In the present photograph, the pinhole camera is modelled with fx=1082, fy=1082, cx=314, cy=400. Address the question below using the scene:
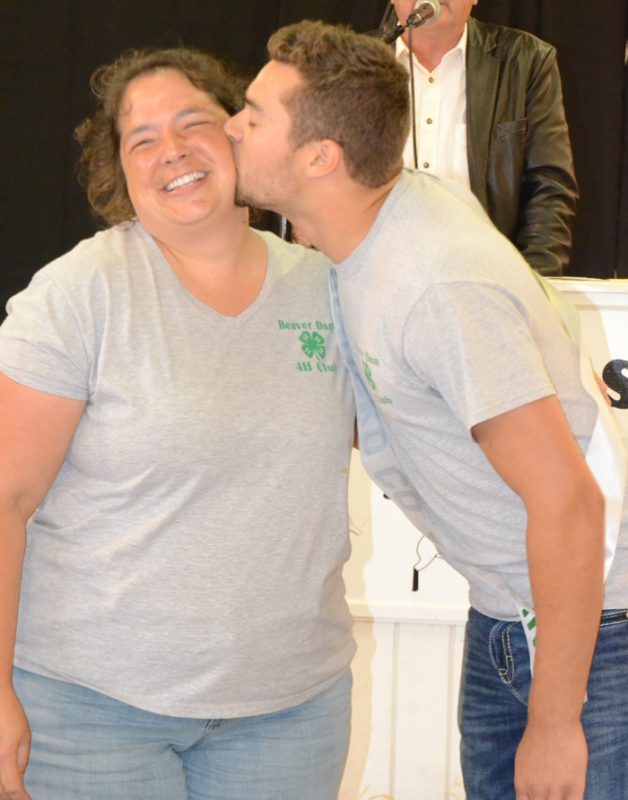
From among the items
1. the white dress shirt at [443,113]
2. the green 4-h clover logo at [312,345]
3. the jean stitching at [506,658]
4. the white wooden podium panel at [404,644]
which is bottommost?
the white wooden podium panel at [404,644]

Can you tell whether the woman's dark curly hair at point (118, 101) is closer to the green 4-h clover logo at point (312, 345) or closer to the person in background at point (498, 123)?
the green 4-h clover logo at point (312, 345)

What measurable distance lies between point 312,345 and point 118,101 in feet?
1.56

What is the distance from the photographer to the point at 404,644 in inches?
91.4

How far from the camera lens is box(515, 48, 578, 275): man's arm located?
3090 millimetres

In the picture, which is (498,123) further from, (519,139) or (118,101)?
(118,101)

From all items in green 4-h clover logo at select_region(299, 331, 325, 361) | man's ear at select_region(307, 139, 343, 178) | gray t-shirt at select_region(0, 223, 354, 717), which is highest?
man's ear at select_region(307, 139, 343, 178)

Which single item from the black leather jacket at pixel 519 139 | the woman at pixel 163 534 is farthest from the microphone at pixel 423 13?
the woman at pixel 163 534

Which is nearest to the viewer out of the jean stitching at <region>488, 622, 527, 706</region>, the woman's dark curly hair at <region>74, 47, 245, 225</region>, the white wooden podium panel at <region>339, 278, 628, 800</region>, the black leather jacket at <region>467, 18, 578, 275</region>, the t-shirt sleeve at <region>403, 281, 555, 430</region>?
the t-shirt sleeve at <region>403, 281, 555, 430</region>

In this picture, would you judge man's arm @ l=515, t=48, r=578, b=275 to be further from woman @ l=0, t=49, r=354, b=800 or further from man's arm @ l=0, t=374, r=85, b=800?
man's arm @ l=0, t=374, r=85, b=800

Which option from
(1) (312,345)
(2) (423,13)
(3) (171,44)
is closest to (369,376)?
(1) (312,345)

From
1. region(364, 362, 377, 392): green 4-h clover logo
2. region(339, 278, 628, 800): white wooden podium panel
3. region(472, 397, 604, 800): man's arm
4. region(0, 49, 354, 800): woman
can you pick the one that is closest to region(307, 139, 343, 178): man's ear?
region(0, 49, 354, 800): woman

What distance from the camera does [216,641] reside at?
1392 millimetres

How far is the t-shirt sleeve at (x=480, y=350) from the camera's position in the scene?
121 cm

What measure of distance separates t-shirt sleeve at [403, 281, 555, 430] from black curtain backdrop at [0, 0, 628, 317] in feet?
8.18
